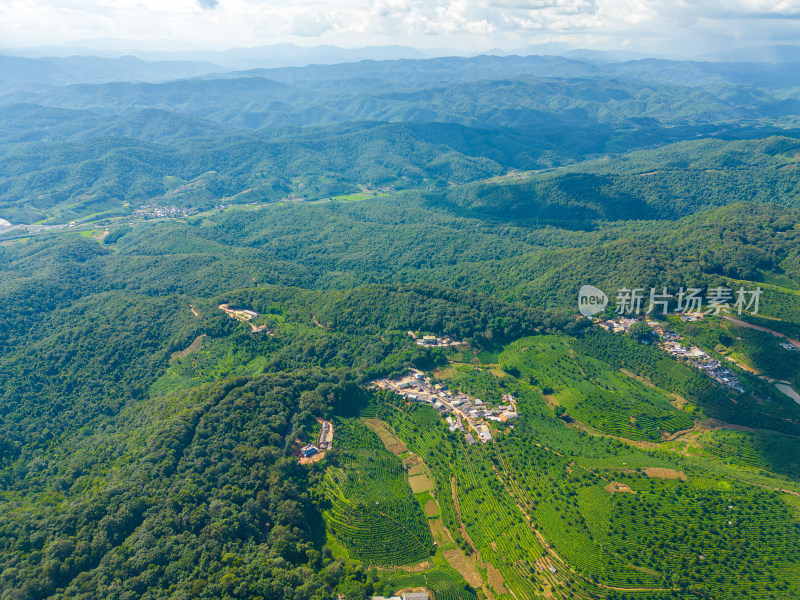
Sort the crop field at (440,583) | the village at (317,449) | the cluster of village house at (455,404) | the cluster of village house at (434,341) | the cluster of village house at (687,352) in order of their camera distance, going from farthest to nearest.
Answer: the cluster of village house at (434,341) < the cluster of village house at (687,352) < the cluster of village house at (455,404) < the village at (317,449) < the crop field at (440,583)

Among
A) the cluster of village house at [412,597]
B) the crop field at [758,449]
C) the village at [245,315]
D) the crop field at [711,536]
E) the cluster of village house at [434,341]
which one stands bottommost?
the crop field at [758,449]

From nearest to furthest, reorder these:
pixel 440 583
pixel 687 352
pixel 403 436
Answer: pixel 440 583
pixel 403 436
pixel 687 352

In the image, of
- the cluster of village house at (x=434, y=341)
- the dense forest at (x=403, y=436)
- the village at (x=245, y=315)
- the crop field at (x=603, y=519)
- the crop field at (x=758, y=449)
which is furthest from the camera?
the village at (x=245, y=315)

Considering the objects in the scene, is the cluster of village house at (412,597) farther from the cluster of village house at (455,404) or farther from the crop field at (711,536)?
the cluster of village house at (455,404)

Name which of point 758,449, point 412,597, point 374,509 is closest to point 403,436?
point 374,509

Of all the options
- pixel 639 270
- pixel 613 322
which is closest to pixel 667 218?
pixel 639 270

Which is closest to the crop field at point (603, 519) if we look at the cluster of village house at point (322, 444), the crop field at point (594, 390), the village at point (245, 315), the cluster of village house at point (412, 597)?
the crop field at point (594, 390)

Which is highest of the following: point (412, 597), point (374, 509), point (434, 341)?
point (434, 341)

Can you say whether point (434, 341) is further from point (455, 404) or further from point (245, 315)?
point (245, 315)

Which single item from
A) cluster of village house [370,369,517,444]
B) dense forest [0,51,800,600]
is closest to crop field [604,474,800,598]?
dense forest [0,51,800,600]
